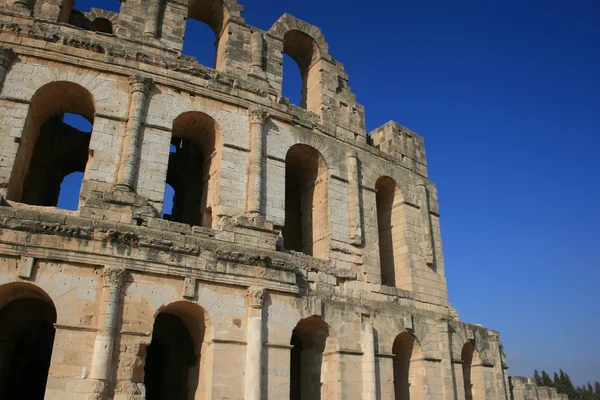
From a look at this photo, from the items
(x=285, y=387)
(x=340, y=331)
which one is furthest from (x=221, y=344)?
(x=340, y=331)

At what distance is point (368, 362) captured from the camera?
1312 cm

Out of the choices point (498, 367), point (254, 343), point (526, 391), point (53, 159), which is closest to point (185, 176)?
point (53, 159)

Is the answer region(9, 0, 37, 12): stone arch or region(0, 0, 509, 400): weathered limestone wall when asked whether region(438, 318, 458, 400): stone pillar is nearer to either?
region(0, 0, 509, 400): weathered limestone wall

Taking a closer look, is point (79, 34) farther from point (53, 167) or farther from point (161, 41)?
point (53, 167)

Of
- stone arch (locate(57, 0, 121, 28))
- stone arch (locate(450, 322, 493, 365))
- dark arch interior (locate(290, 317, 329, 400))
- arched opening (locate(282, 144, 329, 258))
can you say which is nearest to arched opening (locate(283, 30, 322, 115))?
arched opening (locate(282, 144, 329, 258))

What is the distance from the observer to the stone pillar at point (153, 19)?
47.8ft

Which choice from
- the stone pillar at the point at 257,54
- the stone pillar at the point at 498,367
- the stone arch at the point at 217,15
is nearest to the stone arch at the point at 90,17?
the stone arch at the point at 217,15

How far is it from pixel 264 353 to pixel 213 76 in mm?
7684

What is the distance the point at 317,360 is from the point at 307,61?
33.8 feet

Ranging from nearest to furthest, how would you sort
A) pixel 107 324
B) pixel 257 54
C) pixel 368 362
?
pixel 107 324 < pixel 368 362 < pixel 257 54

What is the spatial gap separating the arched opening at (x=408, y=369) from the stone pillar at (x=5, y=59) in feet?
40.5

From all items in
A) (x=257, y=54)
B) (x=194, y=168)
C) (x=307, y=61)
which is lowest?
(x=194, y=168)

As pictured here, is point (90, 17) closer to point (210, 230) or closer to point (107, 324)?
point (210, 230)

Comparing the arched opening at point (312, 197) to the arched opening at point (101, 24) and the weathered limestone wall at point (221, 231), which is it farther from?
the arched opening at point (101, 24)
